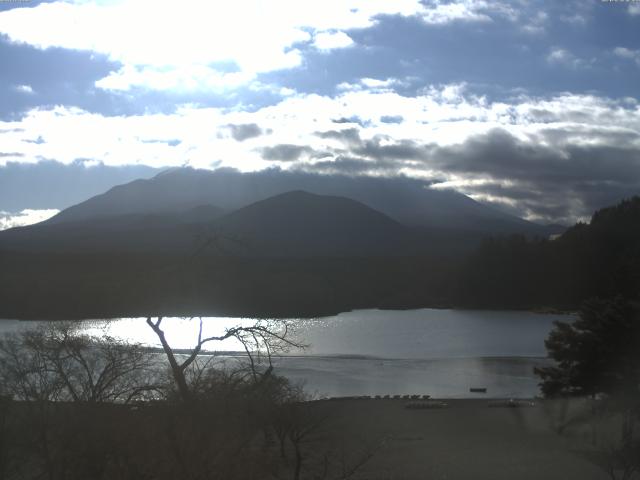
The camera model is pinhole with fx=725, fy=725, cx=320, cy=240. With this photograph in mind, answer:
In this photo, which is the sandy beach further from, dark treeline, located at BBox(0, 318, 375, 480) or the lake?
dark treeline, located at BBox(0, 318, 375, 480)

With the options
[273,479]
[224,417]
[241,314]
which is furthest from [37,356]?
[241,314]

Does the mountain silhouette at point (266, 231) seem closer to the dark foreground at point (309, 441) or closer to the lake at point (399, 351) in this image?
the lake at point (399, 351)

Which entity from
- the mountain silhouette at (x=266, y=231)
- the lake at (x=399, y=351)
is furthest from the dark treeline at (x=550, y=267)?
the mountain silhouette at (x=266, y=231)

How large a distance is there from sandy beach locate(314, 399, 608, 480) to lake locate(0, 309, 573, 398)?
15.1ft

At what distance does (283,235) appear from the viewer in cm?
13962

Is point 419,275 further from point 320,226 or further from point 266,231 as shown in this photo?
point 320,226

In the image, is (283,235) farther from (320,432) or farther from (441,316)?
(320,432)

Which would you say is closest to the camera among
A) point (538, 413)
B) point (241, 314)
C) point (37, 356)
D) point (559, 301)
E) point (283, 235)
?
point (37, 356)

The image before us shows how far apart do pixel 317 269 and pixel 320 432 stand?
3000 inches

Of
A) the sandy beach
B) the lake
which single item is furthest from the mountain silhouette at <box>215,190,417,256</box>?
the sandy beach

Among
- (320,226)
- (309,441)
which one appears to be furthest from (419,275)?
(309,441)

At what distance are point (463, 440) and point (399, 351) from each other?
2690cm

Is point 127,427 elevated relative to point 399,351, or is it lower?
elevated

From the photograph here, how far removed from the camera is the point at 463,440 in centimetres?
2030
